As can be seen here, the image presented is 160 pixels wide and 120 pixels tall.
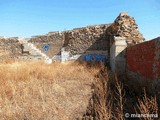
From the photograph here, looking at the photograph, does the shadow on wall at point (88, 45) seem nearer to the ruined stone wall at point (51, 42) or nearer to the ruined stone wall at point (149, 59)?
the ruined stone wall at point (51, 42)

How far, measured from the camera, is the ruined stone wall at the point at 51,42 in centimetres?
1938

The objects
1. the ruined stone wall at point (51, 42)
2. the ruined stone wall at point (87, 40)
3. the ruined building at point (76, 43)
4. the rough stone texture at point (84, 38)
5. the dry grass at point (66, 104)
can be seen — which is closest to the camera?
the dry grass at point (66, 104)

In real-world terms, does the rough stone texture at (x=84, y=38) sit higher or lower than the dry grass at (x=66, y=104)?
higher

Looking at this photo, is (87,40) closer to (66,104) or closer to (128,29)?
(128,29)

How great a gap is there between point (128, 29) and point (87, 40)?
5.75 m

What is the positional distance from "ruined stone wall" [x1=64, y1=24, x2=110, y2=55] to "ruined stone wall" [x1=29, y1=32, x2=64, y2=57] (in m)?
1.15

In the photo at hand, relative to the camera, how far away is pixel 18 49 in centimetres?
2080

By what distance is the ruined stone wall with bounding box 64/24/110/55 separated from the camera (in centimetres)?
1664

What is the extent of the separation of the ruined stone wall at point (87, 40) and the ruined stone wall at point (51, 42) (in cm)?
115

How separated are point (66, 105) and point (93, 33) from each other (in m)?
12.8

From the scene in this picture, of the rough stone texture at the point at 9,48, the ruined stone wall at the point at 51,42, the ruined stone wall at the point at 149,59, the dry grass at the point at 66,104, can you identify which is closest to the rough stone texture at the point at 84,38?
the ruined stone wall at the point at 51,42

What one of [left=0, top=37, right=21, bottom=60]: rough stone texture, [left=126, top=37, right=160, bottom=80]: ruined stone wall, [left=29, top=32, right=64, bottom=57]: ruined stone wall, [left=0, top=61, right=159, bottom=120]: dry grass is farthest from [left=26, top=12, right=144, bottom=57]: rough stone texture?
[left=0, top=61, right=159, bottom=120]: dry grass

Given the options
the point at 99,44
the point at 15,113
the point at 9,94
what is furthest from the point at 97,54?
the point at 15,113

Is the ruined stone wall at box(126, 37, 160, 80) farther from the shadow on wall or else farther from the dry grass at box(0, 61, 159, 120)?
the shadow on wall
